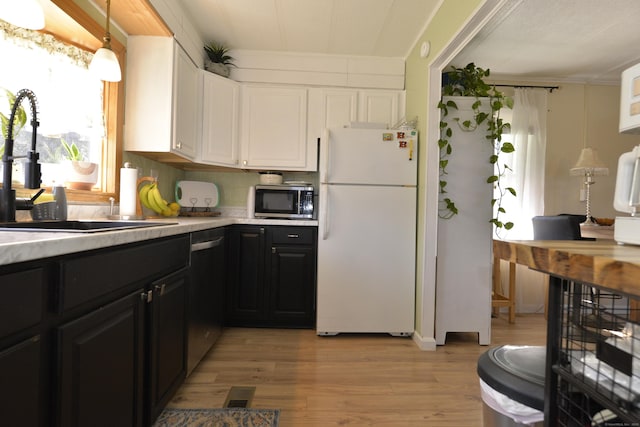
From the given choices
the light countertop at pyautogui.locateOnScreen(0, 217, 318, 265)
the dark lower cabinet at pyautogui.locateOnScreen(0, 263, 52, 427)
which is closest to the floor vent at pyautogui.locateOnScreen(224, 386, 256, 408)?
the light countertop at pyautogui.locateOnScreen(0, 217, 318, 265)

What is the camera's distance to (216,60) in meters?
3.02

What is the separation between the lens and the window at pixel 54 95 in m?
1.63

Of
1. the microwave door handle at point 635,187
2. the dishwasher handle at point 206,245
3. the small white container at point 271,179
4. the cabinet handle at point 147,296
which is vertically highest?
the small white container at point 271,179

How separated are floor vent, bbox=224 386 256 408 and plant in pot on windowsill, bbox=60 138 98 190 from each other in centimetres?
139

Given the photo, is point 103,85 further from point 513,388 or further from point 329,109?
point 513,388

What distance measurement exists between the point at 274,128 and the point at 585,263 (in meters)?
2.82

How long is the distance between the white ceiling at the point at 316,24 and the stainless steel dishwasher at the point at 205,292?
1.60 metres

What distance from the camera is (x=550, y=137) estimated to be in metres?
3.71

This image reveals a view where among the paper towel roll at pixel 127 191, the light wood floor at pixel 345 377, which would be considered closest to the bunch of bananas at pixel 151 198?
the paper towel roll at pixel 127 191

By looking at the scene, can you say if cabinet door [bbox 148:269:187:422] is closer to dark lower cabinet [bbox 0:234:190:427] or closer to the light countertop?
dark lower cabinet [bbox 0:234:190:427]

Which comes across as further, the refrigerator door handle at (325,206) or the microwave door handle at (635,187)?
the refrigerator door handle at (325,206)

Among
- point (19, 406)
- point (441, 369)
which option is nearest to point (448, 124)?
point (441, 369)

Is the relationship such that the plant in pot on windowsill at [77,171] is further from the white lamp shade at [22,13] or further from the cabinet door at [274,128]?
the cabinet door at [274,128]

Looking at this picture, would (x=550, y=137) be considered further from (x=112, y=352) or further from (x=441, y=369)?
(x=112, y=352)
